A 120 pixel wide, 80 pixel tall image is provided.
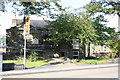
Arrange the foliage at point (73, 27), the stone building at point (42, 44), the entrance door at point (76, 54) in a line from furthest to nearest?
the entrance door at point (76, 54), the stone building at point (42, 44), the foliage at point (73, 27)

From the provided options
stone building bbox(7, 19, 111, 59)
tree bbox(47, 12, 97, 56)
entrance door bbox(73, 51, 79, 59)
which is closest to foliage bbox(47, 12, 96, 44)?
tree bbox(47, 12, 97, 56)

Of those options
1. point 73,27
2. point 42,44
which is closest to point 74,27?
point 73,27

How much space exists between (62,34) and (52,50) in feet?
7.98

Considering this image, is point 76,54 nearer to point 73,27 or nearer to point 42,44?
point 42,44

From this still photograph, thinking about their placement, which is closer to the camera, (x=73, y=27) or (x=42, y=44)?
(x=73, y=27)

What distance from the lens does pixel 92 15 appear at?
9.66 m

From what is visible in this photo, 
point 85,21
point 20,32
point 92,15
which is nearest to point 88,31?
point 85,21

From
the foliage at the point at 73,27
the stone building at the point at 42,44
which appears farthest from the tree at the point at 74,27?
the stone building at the point at 42,44

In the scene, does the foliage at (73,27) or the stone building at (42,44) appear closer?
the foliage at (73,27)

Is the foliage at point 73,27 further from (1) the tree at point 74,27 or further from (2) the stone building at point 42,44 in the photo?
(2) the stone building at point 42,44

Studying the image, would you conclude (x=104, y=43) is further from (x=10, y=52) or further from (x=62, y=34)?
(x=10, y=52)

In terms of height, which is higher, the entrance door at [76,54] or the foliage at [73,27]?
the foliage at [73,27]

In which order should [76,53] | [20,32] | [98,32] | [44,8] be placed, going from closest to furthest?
1. [44,8]
2. [98,32]
3. [20,32]
4. [76,53]

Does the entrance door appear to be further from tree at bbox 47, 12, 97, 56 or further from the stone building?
tree at bbox 47, 12, 97, 56
